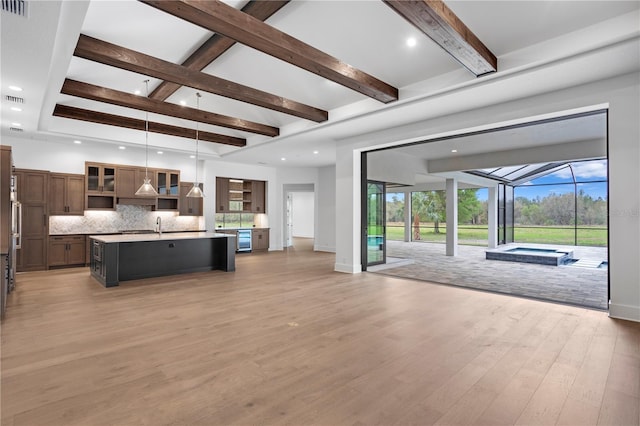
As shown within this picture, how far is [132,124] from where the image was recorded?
689 cm

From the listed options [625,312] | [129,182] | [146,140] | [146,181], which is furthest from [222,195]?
[625,312]

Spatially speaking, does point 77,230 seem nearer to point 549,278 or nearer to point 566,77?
point 566,77

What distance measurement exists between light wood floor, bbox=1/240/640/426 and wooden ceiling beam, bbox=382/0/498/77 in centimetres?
294

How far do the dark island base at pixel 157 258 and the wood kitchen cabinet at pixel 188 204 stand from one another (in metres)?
2.55

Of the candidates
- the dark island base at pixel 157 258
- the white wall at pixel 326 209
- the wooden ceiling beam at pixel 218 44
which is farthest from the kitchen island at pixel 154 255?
the white wall at pixel 326 209

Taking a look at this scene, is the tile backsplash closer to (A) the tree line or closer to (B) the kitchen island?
(B) the kitchen island

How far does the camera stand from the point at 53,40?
316 cm

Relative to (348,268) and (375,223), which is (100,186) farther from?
(375,223)

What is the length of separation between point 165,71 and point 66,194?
5379mm

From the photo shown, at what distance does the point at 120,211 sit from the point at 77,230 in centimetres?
100

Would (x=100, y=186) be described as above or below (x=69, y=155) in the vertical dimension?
below

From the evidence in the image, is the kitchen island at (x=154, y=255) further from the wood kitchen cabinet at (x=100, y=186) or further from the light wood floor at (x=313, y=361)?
the wood kitchen cabinet at (x=100, y=186)

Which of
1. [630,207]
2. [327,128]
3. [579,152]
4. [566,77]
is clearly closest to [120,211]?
[327,128]

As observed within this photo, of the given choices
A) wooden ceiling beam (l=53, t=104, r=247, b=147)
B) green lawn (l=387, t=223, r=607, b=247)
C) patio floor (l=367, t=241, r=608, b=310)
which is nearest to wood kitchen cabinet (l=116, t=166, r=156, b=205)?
wooden ceiling beam (l=53, t=104, r=247, b=147)
